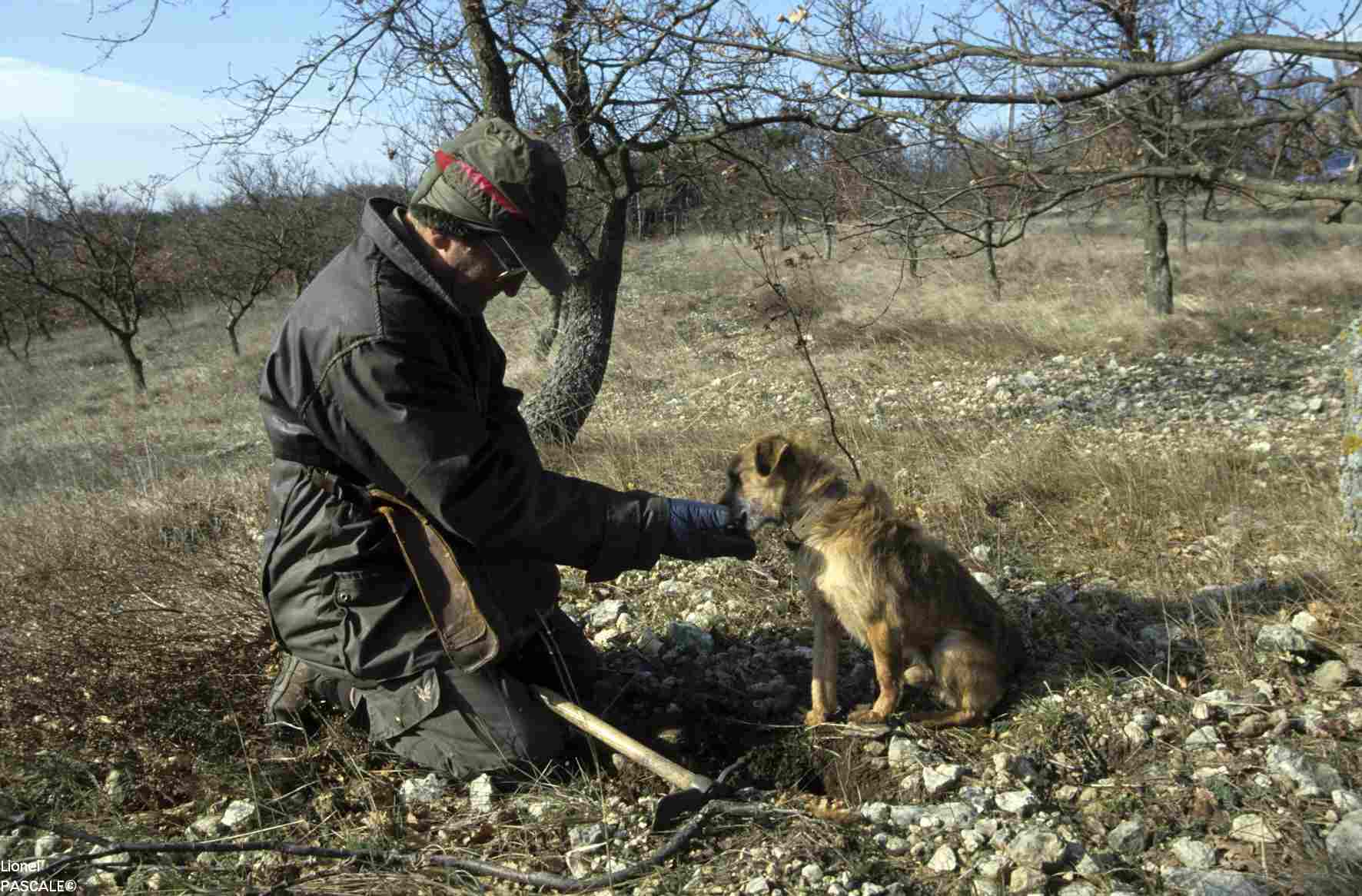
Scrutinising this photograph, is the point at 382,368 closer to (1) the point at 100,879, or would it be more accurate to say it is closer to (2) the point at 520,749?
(2) the point at 520,749

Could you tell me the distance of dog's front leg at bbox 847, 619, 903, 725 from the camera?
365cm

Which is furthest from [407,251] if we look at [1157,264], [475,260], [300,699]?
[1157,264]

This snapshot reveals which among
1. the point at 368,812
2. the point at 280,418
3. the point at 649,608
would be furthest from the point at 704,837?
the point at 280,418

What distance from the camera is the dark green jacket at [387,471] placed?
10.3ft

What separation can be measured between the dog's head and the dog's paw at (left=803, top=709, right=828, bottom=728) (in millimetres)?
875

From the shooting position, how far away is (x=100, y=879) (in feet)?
10.1

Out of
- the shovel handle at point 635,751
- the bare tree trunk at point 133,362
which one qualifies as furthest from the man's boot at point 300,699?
the bare tree trunk at point 133,362

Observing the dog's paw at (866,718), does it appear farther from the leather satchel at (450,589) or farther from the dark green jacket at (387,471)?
the leather satchel at (450,589)

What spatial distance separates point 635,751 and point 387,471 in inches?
57.2

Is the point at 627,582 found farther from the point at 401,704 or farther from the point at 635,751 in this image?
the point at 635,751

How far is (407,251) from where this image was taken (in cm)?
332

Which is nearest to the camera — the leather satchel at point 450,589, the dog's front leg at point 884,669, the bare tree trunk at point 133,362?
the leather satchel at point 450,589

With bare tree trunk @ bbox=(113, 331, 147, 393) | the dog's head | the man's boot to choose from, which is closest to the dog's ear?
the dog's head

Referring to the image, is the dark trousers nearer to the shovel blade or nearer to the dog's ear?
the shovel blade
